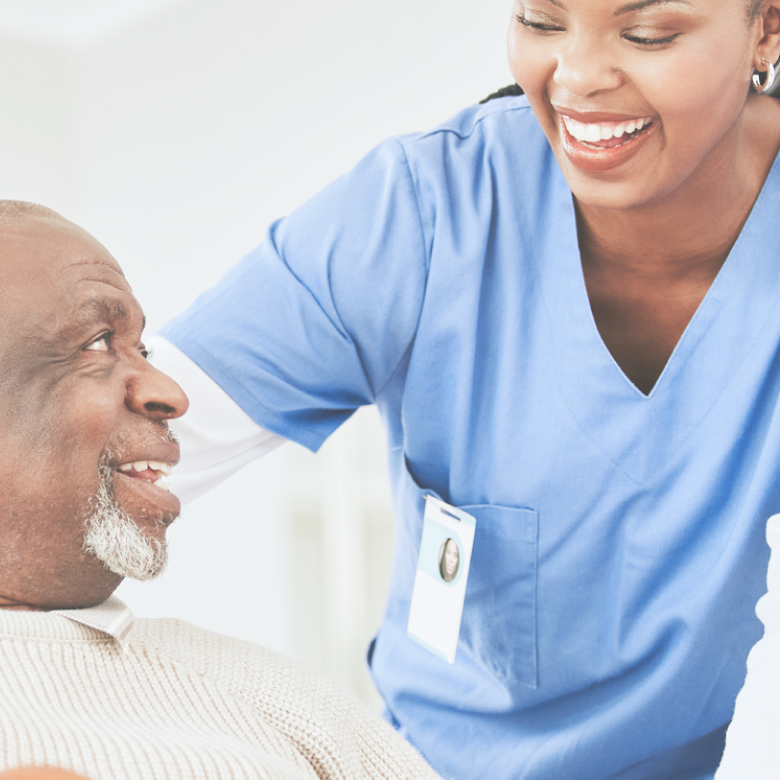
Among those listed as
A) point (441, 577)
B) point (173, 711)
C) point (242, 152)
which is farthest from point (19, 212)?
point (242, 152)

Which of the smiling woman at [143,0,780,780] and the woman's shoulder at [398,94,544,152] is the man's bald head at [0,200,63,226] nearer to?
the smiling woman at [143,0,780,780]

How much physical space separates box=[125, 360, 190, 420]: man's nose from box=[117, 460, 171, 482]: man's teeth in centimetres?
4

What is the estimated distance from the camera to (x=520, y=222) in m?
1.16

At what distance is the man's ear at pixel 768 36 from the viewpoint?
0.95 metres

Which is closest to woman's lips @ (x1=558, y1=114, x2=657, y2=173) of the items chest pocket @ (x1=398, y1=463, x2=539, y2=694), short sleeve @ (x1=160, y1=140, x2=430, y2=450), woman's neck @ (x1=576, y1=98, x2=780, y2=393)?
woman's neck @ (x1=576, y1=98, x2=780, y2=393)

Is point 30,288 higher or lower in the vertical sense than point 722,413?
higher

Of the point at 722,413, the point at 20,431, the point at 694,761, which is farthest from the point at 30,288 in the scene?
the point at 694,761

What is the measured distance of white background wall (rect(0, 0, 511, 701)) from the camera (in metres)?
3.01

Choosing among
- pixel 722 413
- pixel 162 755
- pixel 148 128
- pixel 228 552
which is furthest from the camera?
pixel 148 128

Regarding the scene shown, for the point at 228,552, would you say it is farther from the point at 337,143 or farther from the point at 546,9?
the point at 546,9

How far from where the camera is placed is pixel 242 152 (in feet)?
11.8

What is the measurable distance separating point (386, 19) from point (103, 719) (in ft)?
8.36

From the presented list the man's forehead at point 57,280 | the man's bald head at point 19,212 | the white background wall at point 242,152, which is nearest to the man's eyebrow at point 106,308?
the man's forehead at point 57,280

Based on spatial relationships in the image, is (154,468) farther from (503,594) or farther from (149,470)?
(503,594)
